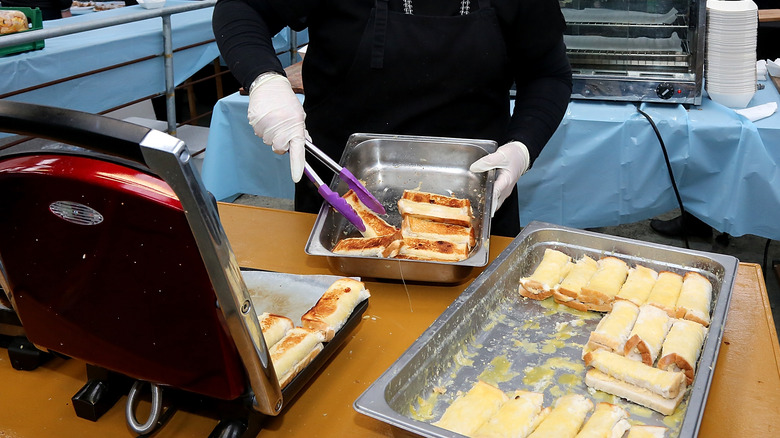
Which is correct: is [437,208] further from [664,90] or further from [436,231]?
[664,90]

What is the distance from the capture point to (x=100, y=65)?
3830mm

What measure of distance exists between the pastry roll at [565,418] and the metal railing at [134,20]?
10.2 feet

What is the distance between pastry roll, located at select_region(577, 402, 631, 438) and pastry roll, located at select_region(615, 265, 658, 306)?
36 centimetres

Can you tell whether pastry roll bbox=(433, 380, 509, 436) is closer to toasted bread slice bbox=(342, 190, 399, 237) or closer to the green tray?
toasted bread slice bbox=(342, 190, 399, 237)

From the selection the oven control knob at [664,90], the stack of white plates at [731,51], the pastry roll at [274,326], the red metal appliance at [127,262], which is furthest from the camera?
the oven control knob at [664,90]

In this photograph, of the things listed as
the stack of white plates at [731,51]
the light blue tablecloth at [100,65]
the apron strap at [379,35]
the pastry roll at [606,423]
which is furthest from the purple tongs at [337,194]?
the light blue tablecloth at [100,65]

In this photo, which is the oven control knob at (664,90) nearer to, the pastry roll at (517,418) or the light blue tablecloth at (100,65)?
the pastry roll at (517,418)

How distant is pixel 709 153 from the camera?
310 cm

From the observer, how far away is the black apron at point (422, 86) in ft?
6.26

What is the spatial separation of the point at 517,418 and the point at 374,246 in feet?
1.85

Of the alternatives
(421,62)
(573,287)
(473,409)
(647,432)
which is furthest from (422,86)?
(647,432)

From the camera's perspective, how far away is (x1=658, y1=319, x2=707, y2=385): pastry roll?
1241 mm

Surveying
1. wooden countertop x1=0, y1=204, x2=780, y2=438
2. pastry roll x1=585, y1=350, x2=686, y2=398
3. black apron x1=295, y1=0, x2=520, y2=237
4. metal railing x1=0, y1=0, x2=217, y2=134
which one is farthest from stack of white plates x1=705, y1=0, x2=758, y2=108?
metal railing x1=0, y1=0, x2=217, y2=134

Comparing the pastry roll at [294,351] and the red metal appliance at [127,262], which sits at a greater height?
the red metal appliance at [127,262]
